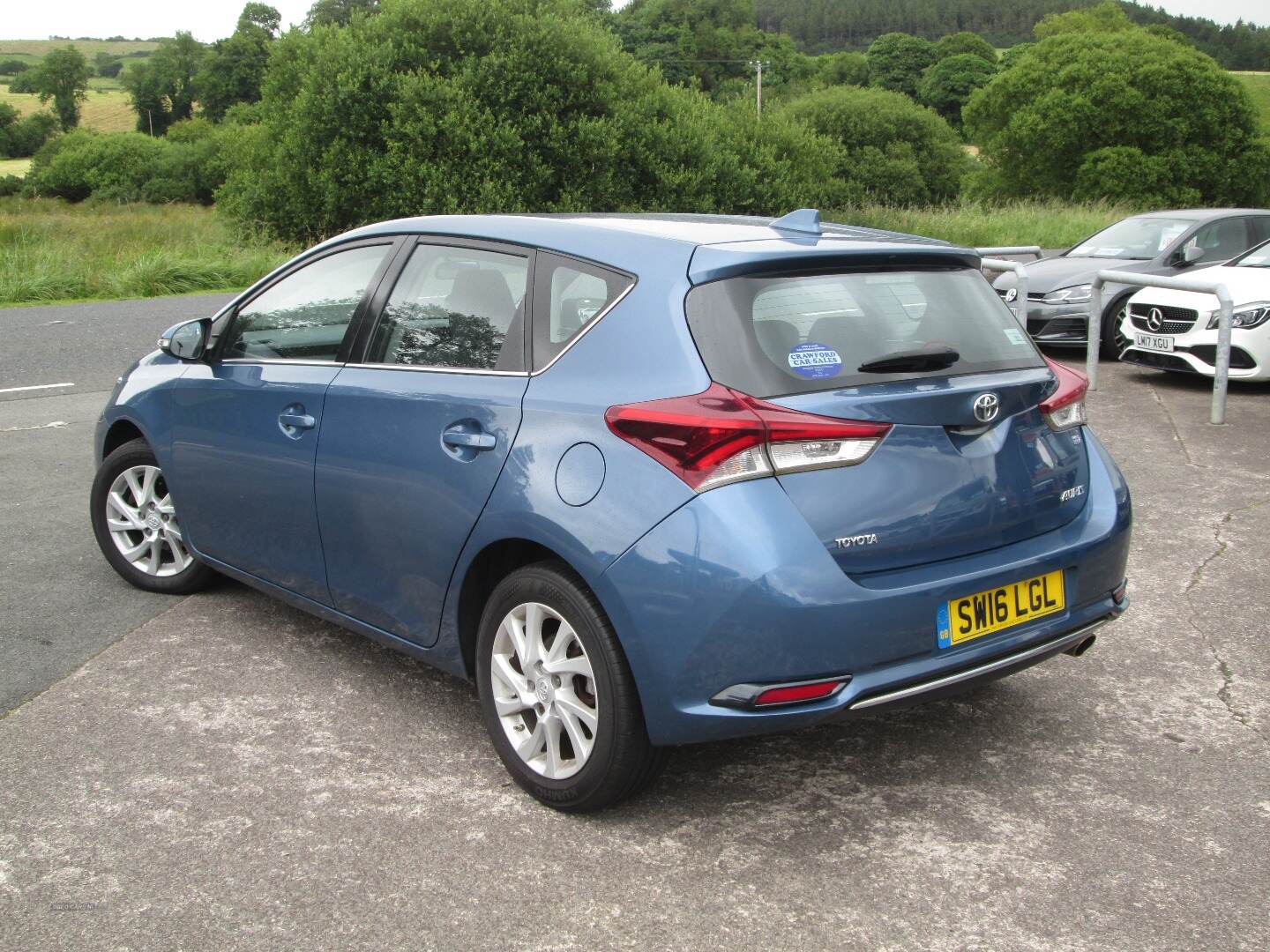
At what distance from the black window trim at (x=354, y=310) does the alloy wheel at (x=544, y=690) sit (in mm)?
1269

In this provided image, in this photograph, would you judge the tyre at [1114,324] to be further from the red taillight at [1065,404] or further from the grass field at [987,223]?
the grass field at [987,223]

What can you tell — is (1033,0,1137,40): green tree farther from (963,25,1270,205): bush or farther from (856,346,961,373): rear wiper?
(856,346,961,373): rear wiper

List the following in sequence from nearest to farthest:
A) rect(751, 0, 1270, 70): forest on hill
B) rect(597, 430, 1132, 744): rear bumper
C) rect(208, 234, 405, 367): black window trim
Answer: rect(597, 430, 1132, 744): rear bumper → rect(208, 234, 405, 367): black window trim → rect(751, 0, 1270, 70): forest on hill

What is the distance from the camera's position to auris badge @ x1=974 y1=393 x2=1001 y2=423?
3.46m

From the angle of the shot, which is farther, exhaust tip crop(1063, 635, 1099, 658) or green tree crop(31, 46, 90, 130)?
green tree crop(31, 46, 90, 130)

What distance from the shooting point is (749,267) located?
346 cm

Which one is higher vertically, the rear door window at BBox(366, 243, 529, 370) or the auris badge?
the rear door window at BBox(366, 243, 529, 370)

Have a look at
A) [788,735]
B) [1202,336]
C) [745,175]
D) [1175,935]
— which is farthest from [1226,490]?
[745,175]

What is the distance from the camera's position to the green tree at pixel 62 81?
10831cm

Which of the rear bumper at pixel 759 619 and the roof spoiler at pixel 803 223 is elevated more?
the roof spoiler at pixel 803 223

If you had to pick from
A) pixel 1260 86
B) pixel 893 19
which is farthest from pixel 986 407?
pixel 893 19

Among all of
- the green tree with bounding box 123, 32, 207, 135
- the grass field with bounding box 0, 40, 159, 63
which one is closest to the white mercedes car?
the green tree with bounding box 123, 32, 207, 135

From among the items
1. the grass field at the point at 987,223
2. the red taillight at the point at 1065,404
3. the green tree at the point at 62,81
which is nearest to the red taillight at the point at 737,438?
the red taillight at the point at 1065,404

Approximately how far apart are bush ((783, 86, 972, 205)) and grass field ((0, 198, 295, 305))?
4624 centimetres
